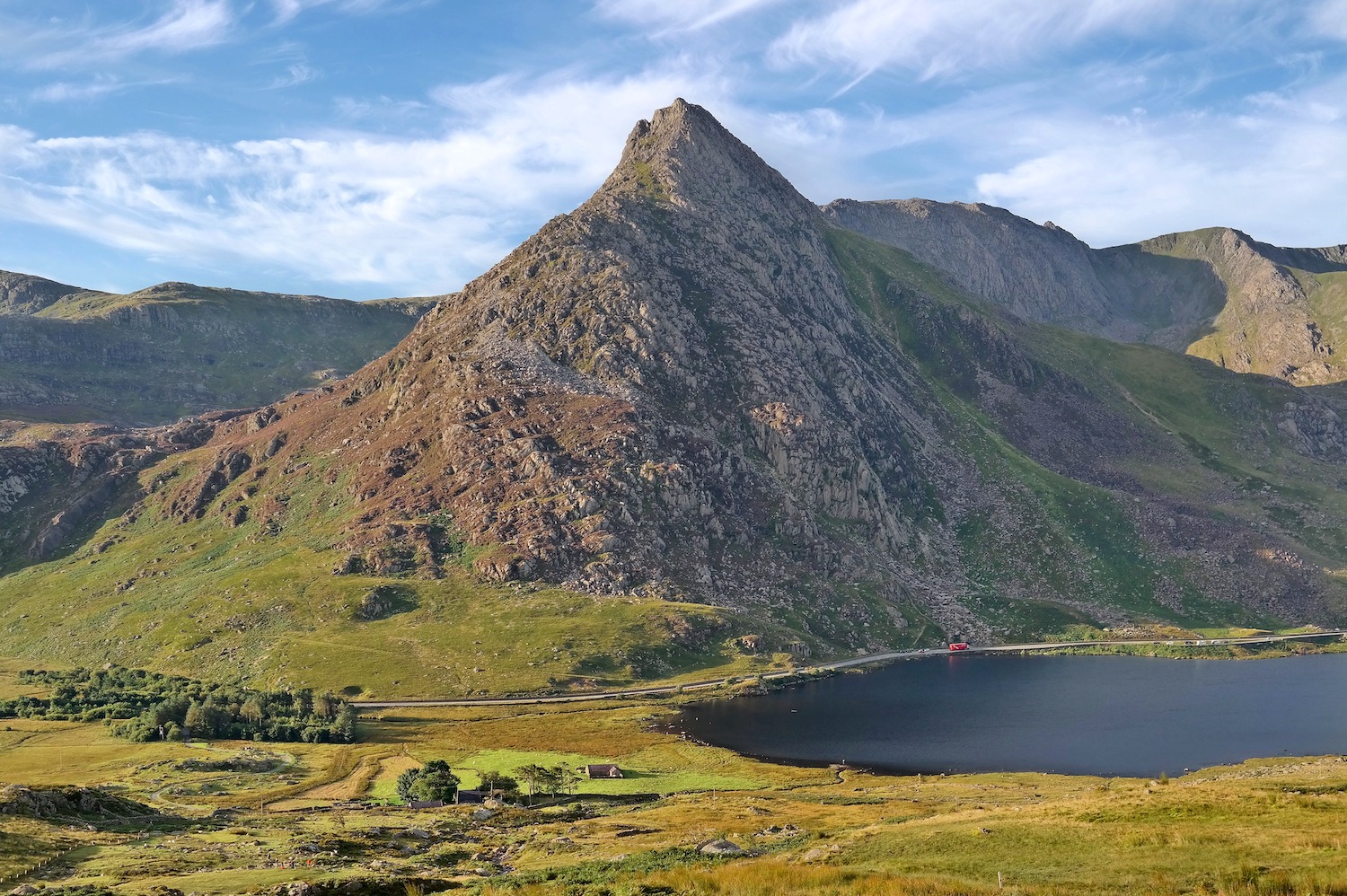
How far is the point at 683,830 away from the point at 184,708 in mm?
117507

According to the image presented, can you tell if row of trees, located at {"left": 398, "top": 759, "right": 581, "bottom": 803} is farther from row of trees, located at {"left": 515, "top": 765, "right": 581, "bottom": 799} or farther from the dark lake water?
the dark lake water

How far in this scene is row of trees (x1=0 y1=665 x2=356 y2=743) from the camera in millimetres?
145125

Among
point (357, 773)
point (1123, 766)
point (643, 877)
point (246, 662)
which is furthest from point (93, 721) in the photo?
point (1123, 766)

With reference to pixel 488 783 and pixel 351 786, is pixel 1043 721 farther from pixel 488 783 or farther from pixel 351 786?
pixel 351 786

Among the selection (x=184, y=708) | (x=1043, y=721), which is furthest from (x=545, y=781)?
(x=1043, y=721)

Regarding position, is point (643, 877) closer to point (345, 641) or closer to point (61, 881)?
point (61, 881)

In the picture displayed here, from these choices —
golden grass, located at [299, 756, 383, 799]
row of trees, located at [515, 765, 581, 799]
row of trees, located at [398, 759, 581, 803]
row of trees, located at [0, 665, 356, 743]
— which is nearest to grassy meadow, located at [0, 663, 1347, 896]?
golden grass, located at [299, 756, 383, 799]

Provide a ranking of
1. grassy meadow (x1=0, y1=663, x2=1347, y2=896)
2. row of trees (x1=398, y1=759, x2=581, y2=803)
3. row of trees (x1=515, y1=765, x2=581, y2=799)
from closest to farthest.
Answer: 1. grassy meadow (x1=0, y1=663, x2=1347, y2=896)
2. row of trees (x1=398, y1=759, x2=581, y2=803)
3. row of trees (x1=515, y1=765, x2=581, y2=799)

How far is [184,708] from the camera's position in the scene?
152125 millimetres

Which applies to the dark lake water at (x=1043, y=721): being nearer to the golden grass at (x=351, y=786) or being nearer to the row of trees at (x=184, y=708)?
the golden grass at (x=351, y=786)

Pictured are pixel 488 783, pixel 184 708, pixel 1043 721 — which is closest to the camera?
pixel 488 783

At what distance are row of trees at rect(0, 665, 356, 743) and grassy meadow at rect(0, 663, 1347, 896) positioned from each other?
31.7 feet

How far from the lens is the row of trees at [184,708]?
145125mm

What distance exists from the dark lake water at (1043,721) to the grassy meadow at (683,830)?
14349mm
